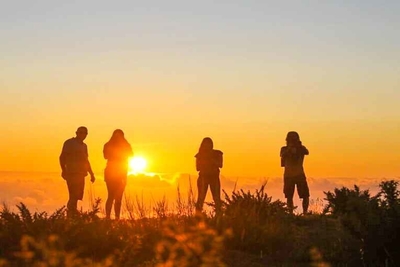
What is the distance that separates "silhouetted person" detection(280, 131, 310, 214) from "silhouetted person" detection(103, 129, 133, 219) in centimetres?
329

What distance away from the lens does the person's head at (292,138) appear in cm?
1513

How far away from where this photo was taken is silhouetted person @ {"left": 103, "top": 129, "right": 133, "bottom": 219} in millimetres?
14297

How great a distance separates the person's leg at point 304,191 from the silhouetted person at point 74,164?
15.0 ft

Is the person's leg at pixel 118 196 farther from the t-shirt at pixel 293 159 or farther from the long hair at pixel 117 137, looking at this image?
the t-shirt at pixel 293 159

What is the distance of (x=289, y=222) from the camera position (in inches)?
432

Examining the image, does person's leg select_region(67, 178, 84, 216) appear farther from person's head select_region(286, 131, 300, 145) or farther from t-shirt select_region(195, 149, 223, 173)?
person's head select_region(286, 131, 300, 145)

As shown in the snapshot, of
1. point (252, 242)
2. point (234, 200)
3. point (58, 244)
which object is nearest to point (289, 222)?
point (234, 200)

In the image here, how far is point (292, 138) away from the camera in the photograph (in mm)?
15156

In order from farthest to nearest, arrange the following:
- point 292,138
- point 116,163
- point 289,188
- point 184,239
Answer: point 289,188, point 292,138, point 116,163, point 184,239

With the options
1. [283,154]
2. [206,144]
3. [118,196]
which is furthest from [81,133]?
[283,154]

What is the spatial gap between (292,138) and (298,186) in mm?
1119

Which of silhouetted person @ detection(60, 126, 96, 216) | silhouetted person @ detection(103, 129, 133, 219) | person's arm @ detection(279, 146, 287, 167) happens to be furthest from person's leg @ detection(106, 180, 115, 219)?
person's arm @ detection(279, 146, 287, 167)

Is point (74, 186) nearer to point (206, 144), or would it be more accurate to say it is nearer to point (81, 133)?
point (81, 133)

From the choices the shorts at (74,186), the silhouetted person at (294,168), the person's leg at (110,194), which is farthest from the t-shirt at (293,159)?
Result: the shorts at (74,186)
